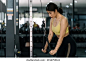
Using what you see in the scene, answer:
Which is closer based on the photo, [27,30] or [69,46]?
[69,46]

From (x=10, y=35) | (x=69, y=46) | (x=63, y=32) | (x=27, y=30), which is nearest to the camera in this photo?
(x=63, y=32)

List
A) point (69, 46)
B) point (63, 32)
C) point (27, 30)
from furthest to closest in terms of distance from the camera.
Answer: point (27, 30) < point (69, 46) < point (63, 32)

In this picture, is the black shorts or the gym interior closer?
the black shorts

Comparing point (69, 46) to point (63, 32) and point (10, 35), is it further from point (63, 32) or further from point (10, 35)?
point (10, 35)

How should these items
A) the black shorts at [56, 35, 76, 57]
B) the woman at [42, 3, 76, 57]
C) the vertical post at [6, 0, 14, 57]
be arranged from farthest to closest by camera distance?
the vertical post at [6, 0, 14, 57] → the black shorts at [56, 35, 76, 57] → the woman at [42, 3, 76, 57]

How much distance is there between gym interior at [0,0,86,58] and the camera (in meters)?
2.59

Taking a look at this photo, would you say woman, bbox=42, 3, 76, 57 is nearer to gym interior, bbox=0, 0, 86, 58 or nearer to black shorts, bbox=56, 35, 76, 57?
black shorts, bbox=56, 35, 76, 57

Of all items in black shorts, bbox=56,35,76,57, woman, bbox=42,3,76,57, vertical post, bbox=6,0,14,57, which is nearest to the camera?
woman, bbox=42,3,76,57

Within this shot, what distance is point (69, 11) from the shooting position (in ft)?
34.9

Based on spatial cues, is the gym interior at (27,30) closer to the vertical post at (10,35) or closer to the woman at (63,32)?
the vertical post at (10,35)

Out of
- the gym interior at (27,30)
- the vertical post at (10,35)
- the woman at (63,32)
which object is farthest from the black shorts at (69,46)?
the vertical post at (10,35)

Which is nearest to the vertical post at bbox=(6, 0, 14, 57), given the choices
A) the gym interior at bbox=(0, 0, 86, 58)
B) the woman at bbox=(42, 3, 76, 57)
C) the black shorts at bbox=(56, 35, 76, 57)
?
the gym interior at bbox=(0, 0, 86, 58)

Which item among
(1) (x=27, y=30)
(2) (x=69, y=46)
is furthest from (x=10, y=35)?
(1) (x=27, y=30)

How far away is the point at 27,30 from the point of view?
632cm
